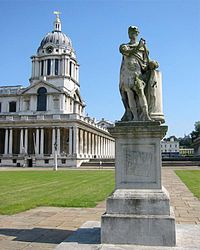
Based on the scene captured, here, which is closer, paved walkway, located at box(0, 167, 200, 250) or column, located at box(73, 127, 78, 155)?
paved walkway, located at box(0, 167, 200, 250)

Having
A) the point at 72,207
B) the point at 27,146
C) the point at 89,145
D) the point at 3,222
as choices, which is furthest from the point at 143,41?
the point at 89,145

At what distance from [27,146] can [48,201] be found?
61859 mm

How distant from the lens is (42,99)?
78.8 m

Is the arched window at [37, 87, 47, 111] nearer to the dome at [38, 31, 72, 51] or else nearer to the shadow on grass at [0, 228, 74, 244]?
the dome at [38, 31, 72, 51]

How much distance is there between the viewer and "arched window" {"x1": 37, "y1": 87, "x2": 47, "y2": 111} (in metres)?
78.2

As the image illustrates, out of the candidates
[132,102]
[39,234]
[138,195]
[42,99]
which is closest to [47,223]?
[39,234]

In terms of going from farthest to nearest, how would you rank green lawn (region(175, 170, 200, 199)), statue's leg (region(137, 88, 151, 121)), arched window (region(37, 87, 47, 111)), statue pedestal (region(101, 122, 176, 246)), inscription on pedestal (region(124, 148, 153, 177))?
1. arched window (region(37, 87, 47, 111))
2. green lawn (region(175, 170, 200, 199))
3. statue's leg (region(137, 88, 151, 121))
4. inscription on pedestal (region(124, 148, 153, 177))
5. statue pedestal (region(101, 122, 176, 246))

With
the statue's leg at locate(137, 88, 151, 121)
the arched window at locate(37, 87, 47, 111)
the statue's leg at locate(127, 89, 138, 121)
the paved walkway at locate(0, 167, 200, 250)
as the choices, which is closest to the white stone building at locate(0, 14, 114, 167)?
the arched window at locate(37, 87, 47, 111)

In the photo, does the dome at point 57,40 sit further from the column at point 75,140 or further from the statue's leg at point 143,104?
the statue's leg at point 143,104

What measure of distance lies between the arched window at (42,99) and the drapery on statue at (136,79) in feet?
237

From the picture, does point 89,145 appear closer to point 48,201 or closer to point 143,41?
point 48,201

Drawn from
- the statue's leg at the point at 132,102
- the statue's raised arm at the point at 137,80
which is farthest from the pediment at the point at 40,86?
the statue's leg at the point at 132,102

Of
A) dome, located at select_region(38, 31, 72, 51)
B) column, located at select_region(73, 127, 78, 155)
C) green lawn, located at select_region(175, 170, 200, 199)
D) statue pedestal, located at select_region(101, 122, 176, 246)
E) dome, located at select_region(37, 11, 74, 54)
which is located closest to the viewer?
statue pedestal, located at select_region(101, 122, 176, 246)

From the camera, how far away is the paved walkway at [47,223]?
6.80 meters
